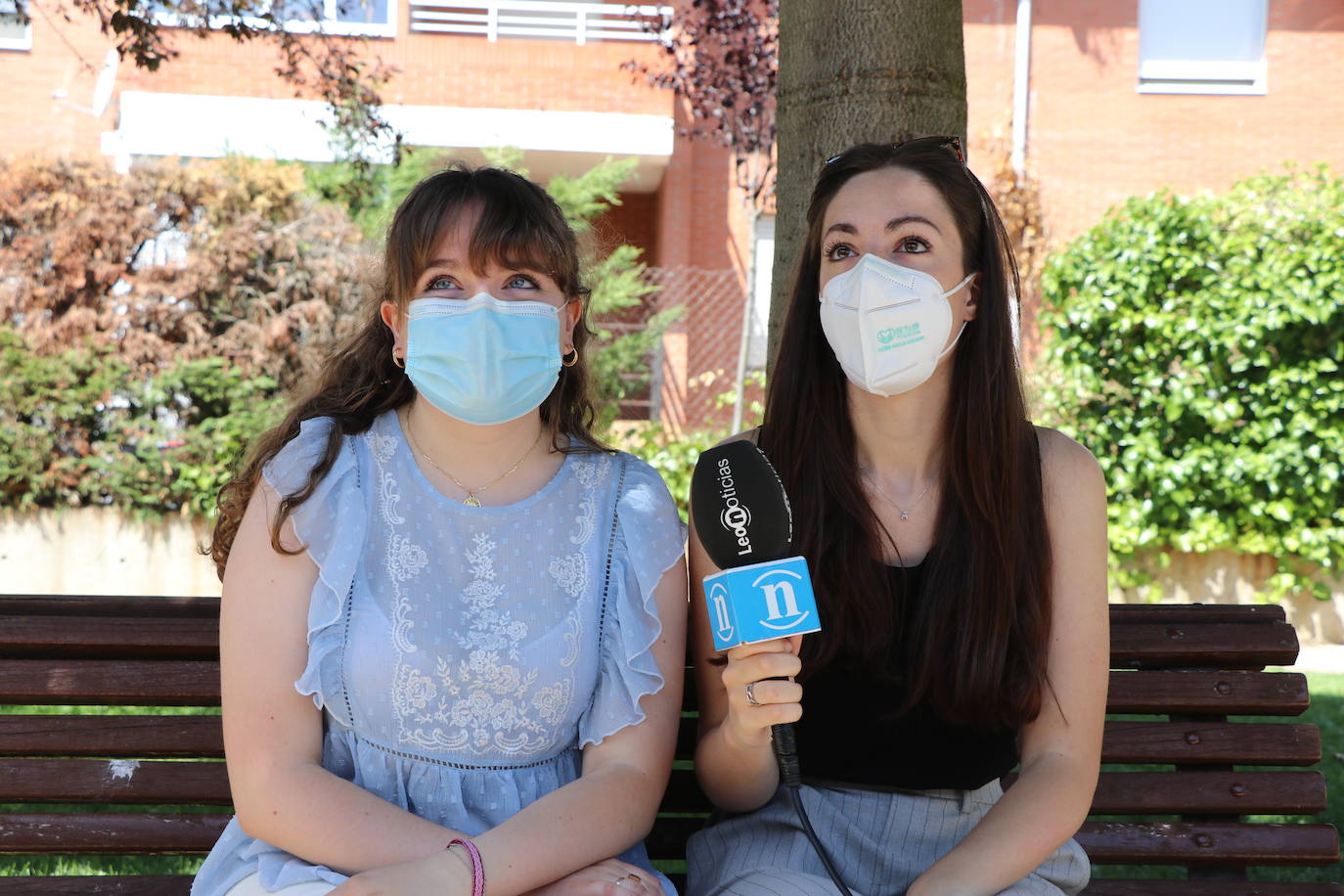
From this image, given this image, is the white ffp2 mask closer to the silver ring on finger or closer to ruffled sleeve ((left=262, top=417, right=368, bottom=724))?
the silver ring on finger

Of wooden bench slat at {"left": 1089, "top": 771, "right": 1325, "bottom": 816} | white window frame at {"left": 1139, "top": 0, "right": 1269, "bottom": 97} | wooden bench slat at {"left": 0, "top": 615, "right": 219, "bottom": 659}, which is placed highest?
white window frame at {"left": 1139, "top": 0, "right": 1269, "bottom": 97}

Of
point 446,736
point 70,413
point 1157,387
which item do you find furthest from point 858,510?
point 70,413

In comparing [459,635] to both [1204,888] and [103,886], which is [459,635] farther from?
[1204,888]

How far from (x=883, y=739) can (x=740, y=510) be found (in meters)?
0.79

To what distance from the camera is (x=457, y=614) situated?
253cm

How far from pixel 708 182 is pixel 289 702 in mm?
11049

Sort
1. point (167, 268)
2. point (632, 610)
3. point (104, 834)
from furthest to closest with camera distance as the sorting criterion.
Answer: point (167, 268) < point (104, 834) < point (632, 610)

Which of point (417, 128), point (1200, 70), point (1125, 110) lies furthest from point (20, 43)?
point (1200, 70)

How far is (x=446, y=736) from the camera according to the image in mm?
2475

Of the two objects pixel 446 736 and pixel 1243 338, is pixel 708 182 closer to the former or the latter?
pixel 1243 338

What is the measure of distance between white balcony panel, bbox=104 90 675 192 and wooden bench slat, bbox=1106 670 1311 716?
9845 millimetres

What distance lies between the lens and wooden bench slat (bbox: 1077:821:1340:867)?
3.05 meters

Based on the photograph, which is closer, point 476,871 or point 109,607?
point 476,871

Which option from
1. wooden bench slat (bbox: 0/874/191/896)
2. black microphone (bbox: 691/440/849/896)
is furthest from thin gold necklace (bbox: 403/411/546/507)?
wooden bench slat (bbox: 0/874/191/896)
